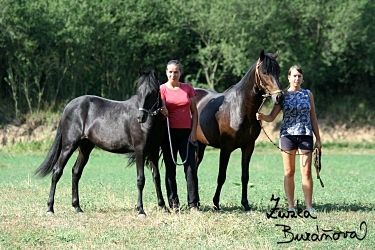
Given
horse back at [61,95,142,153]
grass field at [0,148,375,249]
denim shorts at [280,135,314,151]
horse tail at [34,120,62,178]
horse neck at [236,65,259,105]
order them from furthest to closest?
horse tail at [34,120,62,178] < horse back at [61,95,142,153] < horse neck at [236,65,259,105] < denim shorts at [280,135,314,151] < grass field at [0,148,375,249]

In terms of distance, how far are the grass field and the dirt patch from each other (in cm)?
1218

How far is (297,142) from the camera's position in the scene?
1048 centimetres

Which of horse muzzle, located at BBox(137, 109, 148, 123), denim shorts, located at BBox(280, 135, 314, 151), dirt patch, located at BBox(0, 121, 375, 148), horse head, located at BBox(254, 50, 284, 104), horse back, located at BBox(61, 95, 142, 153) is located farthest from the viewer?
dirt patch, located at BBox(0, 121, 375, 148)

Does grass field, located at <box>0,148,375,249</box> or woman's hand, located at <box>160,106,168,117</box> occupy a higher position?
woman's hand, located at <box>160,106,168,117</box>

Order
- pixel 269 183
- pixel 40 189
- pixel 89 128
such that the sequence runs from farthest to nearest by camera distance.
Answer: pixel 269 183 < pixel 40 189 < pixel 89 128

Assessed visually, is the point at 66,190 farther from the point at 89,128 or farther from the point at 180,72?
the point at 180,72

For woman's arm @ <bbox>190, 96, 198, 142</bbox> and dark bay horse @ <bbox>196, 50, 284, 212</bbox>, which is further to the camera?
woman's arm @ <bbox>190, 96, 198, 142</bbox>

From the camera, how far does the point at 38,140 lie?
28.8 metres

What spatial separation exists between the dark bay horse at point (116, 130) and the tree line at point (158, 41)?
60.3 ft

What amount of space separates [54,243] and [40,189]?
6625 millimetres

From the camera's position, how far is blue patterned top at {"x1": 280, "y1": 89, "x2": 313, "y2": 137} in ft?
34.1

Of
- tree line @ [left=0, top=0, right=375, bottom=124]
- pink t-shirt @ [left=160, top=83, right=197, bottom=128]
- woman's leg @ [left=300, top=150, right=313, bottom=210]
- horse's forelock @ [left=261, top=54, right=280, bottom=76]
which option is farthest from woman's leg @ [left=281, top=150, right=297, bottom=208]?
tree line @ [left=0, top=0, right=375, bottom=124]

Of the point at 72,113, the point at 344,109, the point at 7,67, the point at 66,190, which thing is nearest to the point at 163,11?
the point at 7,67

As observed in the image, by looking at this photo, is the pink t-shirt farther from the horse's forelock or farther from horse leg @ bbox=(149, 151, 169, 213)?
the horse's forelock
